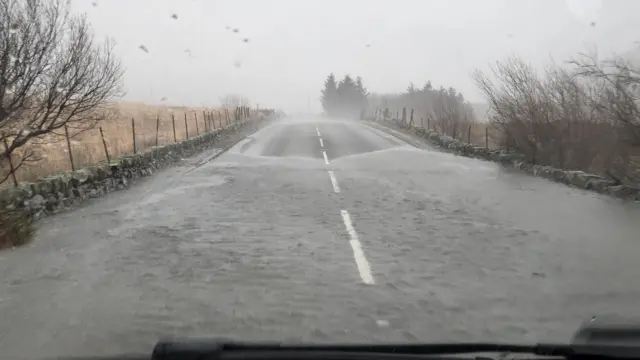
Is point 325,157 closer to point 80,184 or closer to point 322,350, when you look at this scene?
point 80,184

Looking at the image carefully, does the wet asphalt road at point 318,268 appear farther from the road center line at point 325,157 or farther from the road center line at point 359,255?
the road center line at point 325,157

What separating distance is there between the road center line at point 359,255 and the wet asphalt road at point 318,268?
3 cm

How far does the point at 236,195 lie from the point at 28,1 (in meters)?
5.82

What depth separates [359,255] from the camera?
7336mm

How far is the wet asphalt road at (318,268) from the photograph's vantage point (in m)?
4.78

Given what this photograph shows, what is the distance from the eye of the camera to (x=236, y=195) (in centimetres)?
1245

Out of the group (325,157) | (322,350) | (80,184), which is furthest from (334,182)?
(322,350)

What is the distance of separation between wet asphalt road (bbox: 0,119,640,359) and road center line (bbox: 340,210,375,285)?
3 cm

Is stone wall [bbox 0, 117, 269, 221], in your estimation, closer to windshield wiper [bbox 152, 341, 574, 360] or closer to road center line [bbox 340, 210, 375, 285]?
road center line [bbox 340, 210, 375, 285]

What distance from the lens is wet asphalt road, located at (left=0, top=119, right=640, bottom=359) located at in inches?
188

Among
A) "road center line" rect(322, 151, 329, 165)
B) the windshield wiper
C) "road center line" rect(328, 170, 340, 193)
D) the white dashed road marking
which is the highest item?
the windshield wiper

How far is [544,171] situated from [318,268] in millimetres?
11554

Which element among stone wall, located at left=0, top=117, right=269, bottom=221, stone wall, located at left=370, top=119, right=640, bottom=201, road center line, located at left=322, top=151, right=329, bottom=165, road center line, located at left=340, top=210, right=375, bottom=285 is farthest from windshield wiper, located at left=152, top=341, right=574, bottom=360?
road center line, located at left=322, top=151, right=329, bottom=165

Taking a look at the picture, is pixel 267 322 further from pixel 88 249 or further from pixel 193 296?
pixel 88 249
